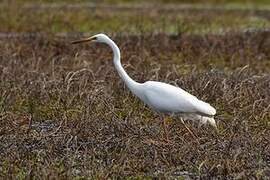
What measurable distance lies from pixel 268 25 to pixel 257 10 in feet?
16.3

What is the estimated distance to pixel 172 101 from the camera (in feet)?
29.2

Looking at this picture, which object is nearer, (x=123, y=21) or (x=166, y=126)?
(x=166, y=126)

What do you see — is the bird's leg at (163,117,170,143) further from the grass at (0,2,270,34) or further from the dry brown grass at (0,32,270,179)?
the grass at (0,2,270,34)

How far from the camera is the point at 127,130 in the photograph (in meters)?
8.82

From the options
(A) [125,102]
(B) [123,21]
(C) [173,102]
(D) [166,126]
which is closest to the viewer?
(C) [173,102]

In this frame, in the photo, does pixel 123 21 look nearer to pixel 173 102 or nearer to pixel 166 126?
pixel 166 126

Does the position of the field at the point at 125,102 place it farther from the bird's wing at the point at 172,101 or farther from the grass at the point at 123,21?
the bird's wing at the point at 172,101

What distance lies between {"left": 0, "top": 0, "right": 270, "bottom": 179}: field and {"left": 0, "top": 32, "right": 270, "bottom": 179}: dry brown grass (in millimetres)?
14

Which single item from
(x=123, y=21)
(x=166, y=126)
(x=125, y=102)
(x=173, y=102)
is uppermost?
(x=173, y=102)

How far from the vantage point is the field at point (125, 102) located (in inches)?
303

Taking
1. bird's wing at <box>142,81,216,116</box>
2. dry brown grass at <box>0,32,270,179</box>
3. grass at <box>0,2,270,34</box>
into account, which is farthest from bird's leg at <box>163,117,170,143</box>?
grass at <box>0,2,270,34</box>

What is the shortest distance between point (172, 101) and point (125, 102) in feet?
5.74

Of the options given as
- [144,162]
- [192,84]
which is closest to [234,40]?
[192,84]

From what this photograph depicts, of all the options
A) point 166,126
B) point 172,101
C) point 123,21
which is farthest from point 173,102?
point 123,21
